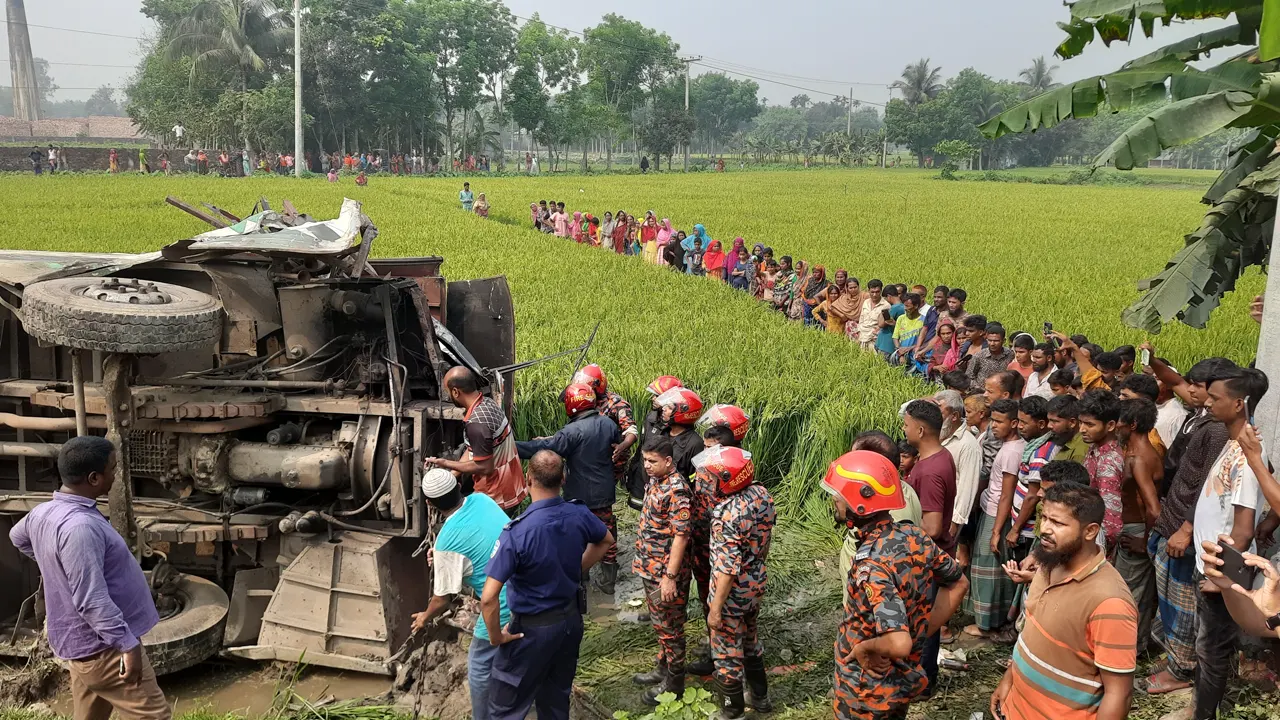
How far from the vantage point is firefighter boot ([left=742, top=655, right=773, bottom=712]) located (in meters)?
4.75

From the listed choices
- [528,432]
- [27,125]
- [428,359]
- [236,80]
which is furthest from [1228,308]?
[27,125]

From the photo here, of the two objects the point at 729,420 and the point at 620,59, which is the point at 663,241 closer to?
the point at 729,420

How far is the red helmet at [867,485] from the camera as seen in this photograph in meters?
3.50

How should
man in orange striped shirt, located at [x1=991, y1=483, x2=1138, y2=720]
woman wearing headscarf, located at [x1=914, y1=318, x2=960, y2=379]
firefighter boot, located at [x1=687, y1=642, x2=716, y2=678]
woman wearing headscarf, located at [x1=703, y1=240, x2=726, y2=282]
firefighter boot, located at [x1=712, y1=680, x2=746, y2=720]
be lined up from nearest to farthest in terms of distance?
man in orange striped shirt, located at [x1=991, y1=483, x2=1138, y2=720] < firefighter boot, located at [x1=712, y1=680, x2=746, y2=720] < firefighter boot, located at [x1=687, y1=642, x2=716, y2=678] < woman wearing headscarf, located at [x1=914, y1=318, x2=960, y2=379] < woman wearing headscarf, located at [x1=703, y1=240, x2=726, y2=282]

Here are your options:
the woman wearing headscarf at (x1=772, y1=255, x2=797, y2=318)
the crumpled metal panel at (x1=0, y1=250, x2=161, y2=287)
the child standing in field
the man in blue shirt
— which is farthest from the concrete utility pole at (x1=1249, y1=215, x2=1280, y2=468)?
the child standing in field

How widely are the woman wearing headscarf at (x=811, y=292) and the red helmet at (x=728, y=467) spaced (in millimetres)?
8864

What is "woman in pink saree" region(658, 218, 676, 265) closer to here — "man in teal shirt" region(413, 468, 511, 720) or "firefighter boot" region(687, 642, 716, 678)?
"firefighter boot" region(687, 642, 716, 678)

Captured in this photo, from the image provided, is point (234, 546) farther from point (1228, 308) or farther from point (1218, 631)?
point (1228, 308)

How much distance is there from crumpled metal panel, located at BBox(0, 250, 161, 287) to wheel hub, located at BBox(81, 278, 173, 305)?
594 mm

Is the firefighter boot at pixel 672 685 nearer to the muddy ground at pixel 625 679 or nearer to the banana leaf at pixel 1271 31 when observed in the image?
the muddy ground at pixel 625 679

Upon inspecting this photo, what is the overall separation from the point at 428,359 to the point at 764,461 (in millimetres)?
3054

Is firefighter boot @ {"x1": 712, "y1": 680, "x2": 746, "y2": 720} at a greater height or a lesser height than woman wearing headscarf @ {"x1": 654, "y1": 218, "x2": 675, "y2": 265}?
lesser

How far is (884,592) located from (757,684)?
1.56 meters

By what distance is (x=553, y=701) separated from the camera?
164 inches
